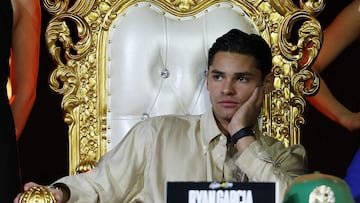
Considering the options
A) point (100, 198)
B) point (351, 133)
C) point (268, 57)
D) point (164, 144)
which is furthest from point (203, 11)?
point (351, 133)

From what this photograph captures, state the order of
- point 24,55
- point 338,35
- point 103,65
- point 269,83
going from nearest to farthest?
Result: point 269,83, point 103,65, point 24,55, point 338,35

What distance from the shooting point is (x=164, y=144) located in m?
Result: 2.30

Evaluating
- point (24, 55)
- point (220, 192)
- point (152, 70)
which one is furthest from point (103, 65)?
point (220, 192)

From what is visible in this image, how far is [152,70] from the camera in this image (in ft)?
8.08

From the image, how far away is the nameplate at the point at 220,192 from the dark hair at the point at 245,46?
0.73m

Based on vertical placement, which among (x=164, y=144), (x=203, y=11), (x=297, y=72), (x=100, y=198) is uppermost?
(x=203, y=11)

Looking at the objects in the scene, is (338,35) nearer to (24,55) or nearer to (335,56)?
(335,56)

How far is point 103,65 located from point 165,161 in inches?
15.1

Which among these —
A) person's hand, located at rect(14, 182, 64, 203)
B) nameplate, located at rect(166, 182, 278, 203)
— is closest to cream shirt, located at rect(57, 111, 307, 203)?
person's hand, located at rect(14, 182, 64, 203)

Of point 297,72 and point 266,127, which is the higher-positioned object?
point 297,72

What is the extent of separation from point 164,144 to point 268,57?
0.37m

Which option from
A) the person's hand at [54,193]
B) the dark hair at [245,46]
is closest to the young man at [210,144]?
the dark hair at [245,46]

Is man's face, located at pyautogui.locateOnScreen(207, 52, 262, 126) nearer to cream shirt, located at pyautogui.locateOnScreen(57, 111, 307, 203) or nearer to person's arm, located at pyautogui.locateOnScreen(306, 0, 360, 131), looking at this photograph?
cream shirt, located at pyautogui.locateOnScreen(57, 111, 307, 203)

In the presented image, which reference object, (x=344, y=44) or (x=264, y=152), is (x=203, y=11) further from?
(x=344, y=44)
